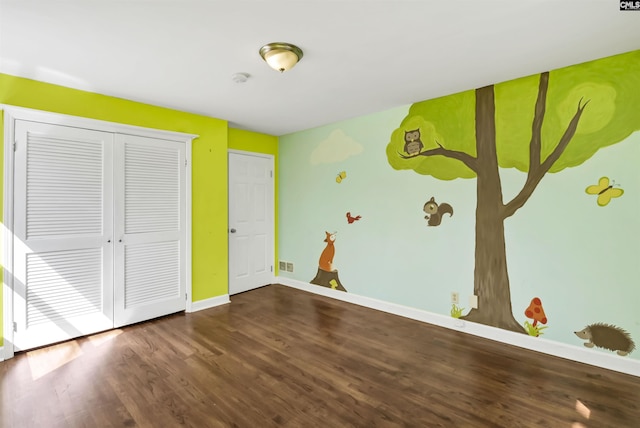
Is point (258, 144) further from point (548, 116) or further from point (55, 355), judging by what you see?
point (548, 116)

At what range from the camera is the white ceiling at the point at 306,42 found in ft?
5.82

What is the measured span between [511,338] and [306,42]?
10.3 feet

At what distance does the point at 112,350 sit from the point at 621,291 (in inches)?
171

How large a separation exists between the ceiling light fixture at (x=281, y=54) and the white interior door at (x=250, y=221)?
95.9 inches

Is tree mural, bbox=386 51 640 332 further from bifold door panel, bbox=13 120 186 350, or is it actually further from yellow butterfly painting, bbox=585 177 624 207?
bifold door panel, bbox=13 120 186 350

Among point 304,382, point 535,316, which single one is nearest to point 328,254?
point 304,382

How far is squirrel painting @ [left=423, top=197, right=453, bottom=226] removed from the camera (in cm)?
321

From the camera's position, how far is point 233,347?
276cm

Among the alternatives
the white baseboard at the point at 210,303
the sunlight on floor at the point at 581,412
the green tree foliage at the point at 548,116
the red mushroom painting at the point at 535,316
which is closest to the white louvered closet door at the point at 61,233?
the white baseboard at the point at 210,303

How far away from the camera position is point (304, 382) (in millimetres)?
2209

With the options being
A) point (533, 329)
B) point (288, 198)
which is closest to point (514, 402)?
point (533, 329)

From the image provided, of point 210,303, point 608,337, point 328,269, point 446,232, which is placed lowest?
point 210,303

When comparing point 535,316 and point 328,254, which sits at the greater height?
point 328,254

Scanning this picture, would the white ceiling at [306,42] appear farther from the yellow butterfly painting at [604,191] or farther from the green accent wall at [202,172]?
the yellow butterfly painting at [604,191]
